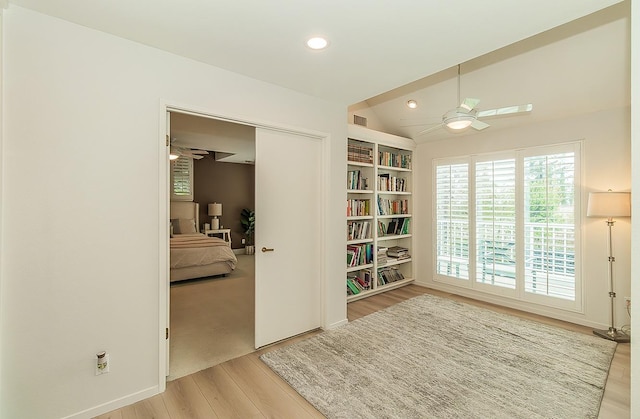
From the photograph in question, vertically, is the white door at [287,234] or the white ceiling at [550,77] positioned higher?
the white ceiling at [550,77]

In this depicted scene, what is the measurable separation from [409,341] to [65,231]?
300cm

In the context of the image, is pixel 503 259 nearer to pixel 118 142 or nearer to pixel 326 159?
pixel 326 159

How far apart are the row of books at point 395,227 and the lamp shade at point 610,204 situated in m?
2.42

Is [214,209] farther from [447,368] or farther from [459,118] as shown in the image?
[447,368]

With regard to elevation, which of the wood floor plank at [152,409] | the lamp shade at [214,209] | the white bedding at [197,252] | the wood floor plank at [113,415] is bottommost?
the wood floor plank at [113,415]

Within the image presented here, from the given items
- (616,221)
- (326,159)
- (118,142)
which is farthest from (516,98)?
(118,142)

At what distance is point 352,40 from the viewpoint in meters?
2.02

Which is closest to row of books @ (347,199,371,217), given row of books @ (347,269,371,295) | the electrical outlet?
row of books @ (347,269,371,295)

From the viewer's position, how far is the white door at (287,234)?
2.83 metres

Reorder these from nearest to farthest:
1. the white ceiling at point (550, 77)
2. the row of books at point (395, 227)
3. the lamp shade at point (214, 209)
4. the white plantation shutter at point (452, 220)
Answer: the white ceiling at point (550, 77) → the white plantation shutter at point (452, 220) → the row of books at point (395, 227) → the lamp shade at point (214, 209)

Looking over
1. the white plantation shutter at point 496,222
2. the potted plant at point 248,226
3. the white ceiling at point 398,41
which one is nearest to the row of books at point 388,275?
the white plantation shutter at point 496,222

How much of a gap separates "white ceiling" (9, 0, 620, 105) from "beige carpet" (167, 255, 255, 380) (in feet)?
8.44

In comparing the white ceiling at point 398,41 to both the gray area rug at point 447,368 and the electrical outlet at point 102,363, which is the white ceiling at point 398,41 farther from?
the gray area rug at point 447,368

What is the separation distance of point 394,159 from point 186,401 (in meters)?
4.16
